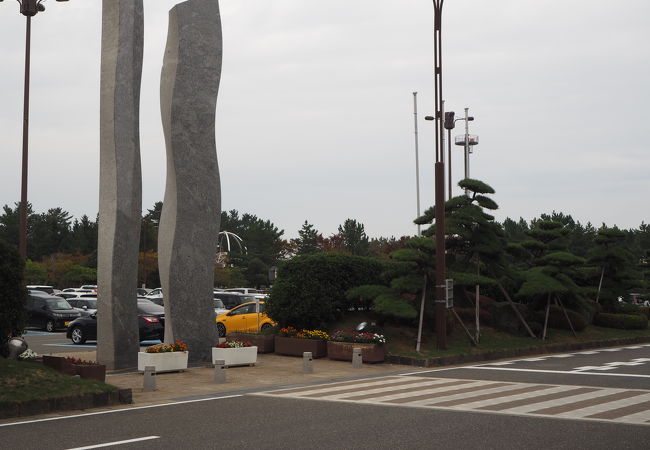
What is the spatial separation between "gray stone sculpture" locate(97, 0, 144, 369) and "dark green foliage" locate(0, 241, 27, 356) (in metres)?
4.35

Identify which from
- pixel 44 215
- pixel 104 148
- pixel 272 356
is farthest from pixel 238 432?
pixel 44 215

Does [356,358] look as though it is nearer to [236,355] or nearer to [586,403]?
[236,355]

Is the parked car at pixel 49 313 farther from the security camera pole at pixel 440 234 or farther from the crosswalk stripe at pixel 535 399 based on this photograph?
the crosswalk stripe at pixel 535 399

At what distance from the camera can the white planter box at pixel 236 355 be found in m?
18.8

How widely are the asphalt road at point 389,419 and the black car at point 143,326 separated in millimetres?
10818

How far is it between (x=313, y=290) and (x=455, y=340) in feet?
15.5

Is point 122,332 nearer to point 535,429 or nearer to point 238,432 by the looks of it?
point 238,432

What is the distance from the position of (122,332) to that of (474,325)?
12.4 meters

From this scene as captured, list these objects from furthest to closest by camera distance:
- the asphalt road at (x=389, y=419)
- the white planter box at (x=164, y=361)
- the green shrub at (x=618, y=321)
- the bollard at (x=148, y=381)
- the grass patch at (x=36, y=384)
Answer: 1. the green shrub at (x=618, y=321)
2. the white planter box at (x=164, y=361)
3. the bollard at (x=148, y=381)
4. the grass patch at (x=36, y=384)
5. the asphalt road at (x=389, y=419)

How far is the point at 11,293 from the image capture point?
43.6 ft

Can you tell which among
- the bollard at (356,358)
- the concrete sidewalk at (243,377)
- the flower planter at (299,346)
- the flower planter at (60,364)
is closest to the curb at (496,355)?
the concrete sidewalk at (243,377)

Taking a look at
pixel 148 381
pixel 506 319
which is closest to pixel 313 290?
pixel 506 319

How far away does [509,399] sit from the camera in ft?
43.0

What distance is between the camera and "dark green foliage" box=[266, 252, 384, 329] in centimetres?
2264
